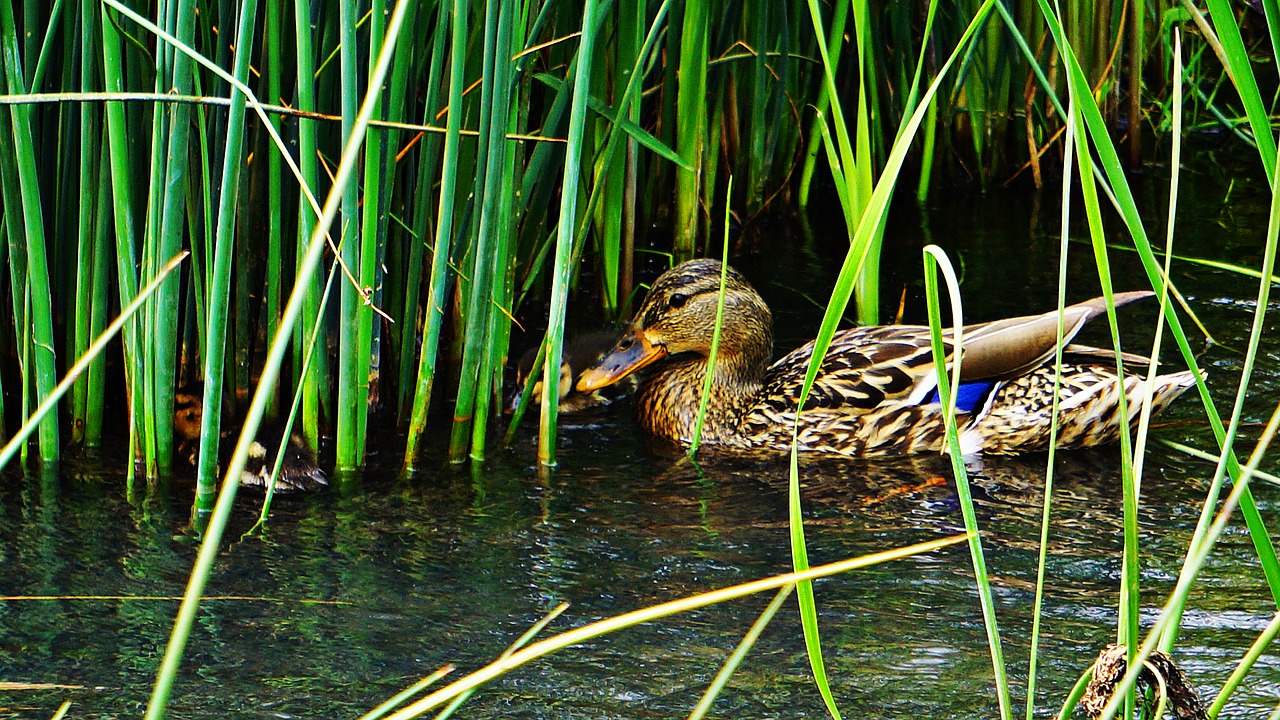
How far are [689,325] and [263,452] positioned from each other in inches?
60.3

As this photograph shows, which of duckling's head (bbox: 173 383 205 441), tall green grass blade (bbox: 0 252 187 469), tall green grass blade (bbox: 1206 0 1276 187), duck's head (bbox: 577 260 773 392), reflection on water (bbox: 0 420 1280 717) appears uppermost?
tall green grass blade (bbox: 1206 0 1276 187)

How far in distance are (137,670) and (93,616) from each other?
0.31 metres

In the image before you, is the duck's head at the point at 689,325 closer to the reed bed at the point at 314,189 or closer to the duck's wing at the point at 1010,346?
the reed bed at the point at 314,189

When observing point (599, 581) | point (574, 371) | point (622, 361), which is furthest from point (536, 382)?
point (599, 581)

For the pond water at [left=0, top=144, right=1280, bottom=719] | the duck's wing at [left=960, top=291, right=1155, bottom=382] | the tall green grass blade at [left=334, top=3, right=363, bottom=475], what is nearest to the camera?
the pond water at [left=0, top=144, right=1280, bottom=719]

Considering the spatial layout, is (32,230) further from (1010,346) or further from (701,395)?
(1010,346)

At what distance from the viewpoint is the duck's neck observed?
452 cm

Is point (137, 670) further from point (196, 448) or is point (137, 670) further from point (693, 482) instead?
point (693, 482)

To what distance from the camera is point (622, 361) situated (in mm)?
4613

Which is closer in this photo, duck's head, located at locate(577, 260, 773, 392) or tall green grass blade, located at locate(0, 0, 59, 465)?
tall green grass blade, located at locate(0, 0, 59, 465)

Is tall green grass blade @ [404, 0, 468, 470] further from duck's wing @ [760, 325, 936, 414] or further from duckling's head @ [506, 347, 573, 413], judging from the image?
duck's wing @ [760, 325, 936, 414]

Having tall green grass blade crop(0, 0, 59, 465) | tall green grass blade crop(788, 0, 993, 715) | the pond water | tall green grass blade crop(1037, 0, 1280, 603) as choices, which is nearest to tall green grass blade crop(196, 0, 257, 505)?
the pond water

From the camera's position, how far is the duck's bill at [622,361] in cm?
455

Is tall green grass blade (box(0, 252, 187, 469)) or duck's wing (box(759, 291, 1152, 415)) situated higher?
tall green grass blade (box(0, 252, 187, 469))
